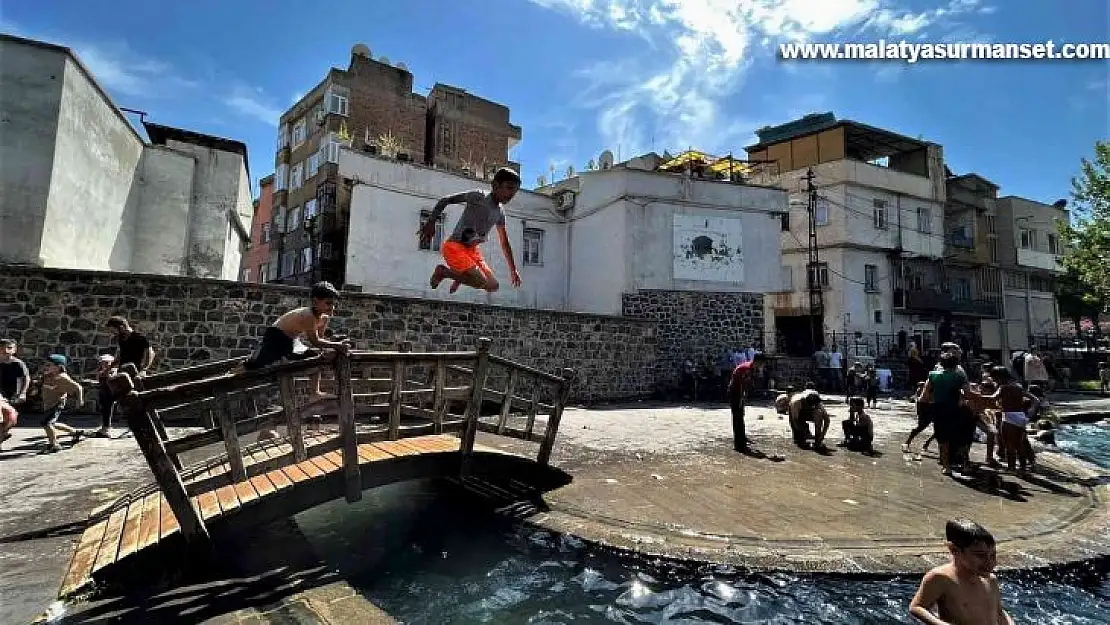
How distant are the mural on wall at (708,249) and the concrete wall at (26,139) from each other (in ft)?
60.9

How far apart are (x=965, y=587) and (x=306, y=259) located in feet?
86.7

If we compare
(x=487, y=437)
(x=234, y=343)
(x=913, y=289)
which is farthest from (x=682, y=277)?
(x=913, y=289)

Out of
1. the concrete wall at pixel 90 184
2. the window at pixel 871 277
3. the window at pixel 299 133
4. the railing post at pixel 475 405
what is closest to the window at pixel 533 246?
the concrete wall at pixel 90 184

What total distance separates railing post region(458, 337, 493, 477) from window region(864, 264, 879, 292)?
31.0m

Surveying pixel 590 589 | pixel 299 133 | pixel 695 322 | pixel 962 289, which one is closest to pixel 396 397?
pixel 590 589

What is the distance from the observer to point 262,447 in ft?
16.4

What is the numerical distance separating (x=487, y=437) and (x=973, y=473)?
7.57m

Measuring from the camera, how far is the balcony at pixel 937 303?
30891 millimetres

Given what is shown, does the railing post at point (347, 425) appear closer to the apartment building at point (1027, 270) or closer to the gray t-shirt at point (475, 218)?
the gray t-shirt at point (475, 218)

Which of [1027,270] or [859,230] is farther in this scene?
[1027,270]

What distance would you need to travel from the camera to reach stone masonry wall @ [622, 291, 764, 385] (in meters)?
19.4

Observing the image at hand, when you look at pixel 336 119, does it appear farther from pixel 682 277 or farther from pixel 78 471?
pixel 78 471

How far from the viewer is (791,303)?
3098 centimetres

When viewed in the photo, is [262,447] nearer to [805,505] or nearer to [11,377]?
[11,377]
